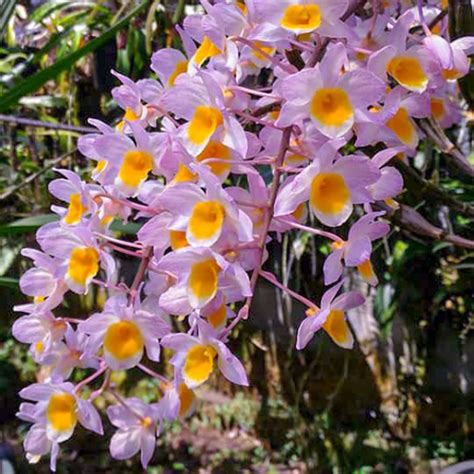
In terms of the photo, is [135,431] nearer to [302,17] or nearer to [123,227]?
[123,227]

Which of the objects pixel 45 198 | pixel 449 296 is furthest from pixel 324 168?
pixel 45 198

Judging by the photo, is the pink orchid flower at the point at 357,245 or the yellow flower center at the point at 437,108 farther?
the yellow flower center at the point at 437,108

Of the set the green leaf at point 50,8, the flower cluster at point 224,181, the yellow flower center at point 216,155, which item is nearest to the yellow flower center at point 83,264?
the flower cluster at point 224,181

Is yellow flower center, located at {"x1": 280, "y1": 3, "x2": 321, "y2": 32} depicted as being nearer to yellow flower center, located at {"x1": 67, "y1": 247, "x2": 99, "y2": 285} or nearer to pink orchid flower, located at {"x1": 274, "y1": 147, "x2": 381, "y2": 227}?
pink orchid flower, located at {"x1": 274, "y1": 147, "x2": 381, "y2": 227}

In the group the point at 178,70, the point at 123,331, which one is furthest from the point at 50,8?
the point at 123,331

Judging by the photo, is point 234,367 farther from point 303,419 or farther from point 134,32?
point 303,419

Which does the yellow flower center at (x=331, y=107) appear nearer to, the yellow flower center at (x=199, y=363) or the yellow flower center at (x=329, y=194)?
the yellow flower center at (x=329, y=194)

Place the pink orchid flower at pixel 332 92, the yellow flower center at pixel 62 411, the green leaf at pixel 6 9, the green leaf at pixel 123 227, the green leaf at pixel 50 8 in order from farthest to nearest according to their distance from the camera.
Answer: the green leaf at pixel 50 8
the green leaf at pixel 6 9
the green leaf at pixel 123 227
the yellow flower center at pixel 62 411
the pink orchid flower at pixel 332 92
